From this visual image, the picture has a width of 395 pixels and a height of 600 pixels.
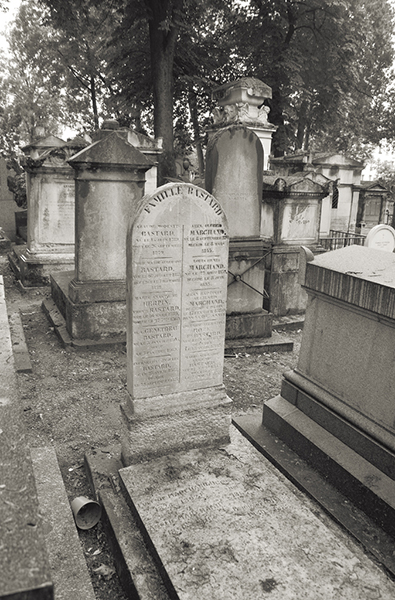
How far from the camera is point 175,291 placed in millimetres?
3551

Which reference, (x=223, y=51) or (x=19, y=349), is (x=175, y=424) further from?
(x=223, y=51)

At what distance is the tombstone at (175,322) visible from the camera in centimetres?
341

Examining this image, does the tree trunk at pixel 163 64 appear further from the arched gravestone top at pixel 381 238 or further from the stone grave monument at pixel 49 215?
the arched gravestone top at pixel 381 238

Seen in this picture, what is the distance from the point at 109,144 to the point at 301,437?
4.51m

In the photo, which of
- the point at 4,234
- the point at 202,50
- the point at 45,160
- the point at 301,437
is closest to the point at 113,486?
the point at 301,437

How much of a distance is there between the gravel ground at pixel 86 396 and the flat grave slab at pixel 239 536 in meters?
0.41

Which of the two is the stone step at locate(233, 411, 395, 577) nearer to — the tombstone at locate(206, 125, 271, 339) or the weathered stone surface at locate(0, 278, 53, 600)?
the weathered stone surface at locate(0, 278, 53, 600)

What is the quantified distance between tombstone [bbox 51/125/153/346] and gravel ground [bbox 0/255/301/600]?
416 mm

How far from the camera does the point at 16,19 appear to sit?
27.3 metres

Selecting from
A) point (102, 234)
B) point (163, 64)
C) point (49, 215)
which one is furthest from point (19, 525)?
point (163, 64)

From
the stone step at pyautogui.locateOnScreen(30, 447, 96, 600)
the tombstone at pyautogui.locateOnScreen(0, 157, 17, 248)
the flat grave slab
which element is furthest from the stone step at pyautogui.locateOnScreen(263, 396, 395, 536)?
the tombstone at pyautogui.locateOnScreen(0, 157, 17, 248)

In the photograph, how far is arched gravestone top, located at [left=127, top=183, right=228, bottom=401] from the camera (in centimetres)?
339

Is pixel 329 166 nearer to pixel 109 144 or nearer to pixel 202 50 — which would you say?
pixel 202 50

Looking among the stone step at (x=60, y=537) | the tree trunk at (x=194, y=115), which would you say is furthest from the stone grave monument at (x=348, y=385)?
the tree trunk at (x=194, y=115)
